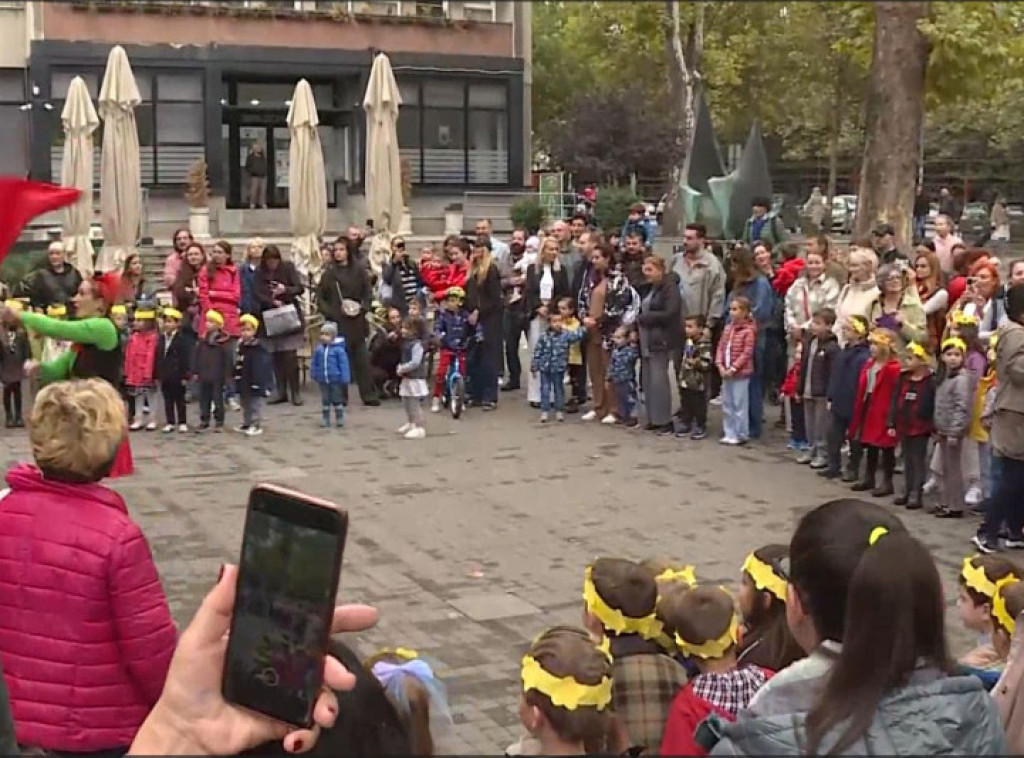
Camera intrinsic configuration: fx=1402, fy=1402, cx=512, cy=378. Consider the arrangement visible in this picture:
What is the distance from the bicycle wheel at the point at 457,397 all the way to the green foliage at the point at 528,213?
15226 mm

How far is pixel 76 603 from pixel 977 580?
2989 millimetres

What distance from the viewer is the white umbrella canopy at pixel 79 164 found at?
18297 millimetres

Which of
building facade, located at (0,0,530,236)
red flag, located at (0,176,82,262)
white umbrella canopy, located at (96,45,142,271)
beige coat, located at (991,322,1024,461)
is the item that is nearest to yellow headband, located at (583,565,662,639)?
red flag, located at (0,176,82,262)

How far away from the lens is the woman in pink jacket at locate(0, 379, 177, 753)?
11.1ft

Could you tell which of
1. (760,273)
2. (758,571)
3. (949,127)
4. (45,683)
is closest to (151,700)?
(45,683)

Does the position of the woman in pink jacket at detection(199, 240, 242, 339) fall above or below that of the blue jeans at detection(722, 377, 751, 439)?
above

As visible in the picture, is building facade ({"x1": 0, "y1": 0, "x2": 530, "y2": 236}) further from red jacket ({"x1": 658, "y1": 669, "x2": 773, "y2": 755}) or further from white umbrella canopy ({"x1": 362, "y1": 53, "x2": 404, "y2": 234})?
red jacket ({"x1": 658, "y1": 669, "x2": 773, "y2": 755})

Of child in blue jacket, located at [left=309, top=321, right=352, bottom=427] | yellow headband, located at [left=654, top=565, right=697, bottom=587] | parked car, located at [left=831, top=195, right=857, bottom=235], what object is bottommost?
child in blue jacket, located at [left=309, top=321, right=352, bottom=427]

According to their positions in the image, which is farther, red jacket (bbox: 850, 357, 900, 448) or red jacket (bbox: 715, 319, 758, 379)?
red jacket (bbox: 715, 319, 758, 379)

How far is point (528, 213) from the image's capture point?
31.2 meters

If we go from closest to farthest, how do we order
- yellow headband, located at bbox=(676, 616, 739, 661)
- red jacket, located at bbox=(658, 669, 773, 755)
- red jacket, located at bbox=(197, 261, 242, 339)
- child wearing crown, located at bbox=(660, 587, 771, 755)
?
red jacket, located at bbox=(658, 669, 773, 755), child wearing crown, located at bbox=(660, 587, 771, 755), yellow headband, located at bbox=(676, 616, 739, 661), red jacket, located at bbox=(197, 261, 242, 339)

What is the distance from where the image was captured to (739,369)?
12633 millimetres

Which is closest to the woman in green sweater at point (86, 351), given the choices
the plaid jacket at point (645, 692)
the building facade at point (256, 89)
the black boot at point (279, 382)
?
the plaid jacket at point (645, 692)

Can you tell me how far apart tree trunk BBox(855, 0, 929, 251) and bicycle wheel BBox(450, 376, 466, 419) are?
4.55 m
